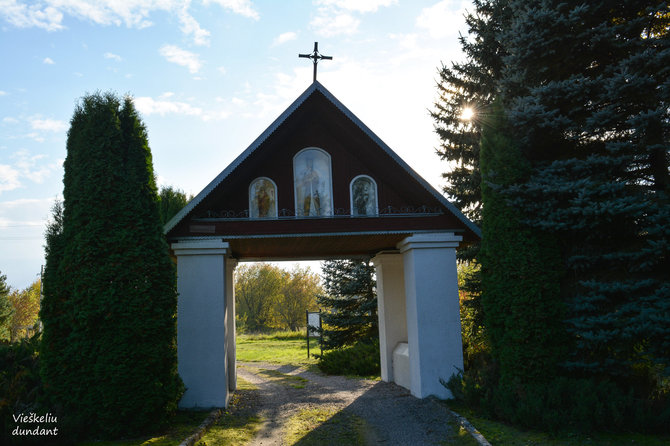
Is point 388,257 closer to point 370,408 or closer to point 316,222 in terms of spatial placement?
point 316,222

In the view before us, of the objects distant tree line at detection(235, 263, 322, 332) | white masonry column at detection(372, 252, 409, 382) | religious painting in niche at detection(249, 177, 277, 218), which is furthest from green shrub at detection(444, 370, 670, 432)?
distant tree line at detection(235, 263, 322, 332)

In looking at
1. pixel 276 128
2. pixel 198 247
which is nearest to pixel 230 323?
pixel 198 247

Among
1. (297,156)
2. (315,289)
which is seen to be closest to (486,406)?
(297,156)

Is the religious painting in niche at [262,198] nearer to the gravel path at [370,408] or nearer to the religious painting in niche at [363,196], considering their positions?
the religious painting in niche at [363,196]

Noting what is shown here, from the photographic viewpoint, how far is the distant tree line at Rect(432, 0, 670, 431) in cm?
769

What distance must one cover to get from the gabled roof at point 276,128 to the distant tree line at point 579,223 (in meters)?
1.25

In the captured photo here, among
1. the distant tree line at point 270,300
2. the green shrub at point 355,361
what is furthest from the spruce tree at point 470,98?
the distant tree line at point 270,300

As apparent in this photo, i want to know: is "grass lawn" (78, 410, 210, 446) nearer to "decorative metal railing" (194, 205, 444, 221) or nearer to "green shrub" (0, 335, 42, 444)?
"green shrub" (0, 335, 42, 444)

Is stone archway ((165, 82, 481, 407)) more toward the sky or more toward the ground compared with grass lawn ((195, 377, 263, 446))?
more toward the sky

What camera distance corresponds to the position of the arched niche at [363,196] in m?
10.8

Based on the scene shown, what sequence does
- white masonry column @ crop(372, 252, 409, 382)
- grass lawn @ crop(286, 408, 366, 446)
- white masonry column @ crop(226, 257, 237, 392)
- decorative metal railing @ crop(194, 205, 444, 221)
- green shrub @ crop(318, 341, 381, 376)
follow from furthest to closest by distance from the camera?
green shrub @ crop(318, 341, 381, 376), white masonry column @ crop(372, 252, 409, 382), white masonry column @ crop(226, 257, 237, 392), decorative metal railing @ crop(194, 205, 444, 221), grass lawn @ crop(286, 408, 366, 446)

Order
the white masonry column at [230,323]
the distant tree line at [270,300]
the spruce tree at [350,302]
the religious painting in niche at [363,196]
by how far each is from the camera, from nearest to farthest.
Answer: the religious painting in niche at [363,196], the white masonry column at [230,323], the spruce tree at [350,302], the distant tree line at [270,300]

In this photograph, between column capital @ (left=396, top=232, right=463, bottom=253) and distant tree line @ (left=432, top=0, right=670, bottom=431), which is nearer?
distant tree line @ (left=432, top=0, right=670, bottom=431)

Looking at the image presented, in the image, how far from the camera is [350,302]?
1930cm
